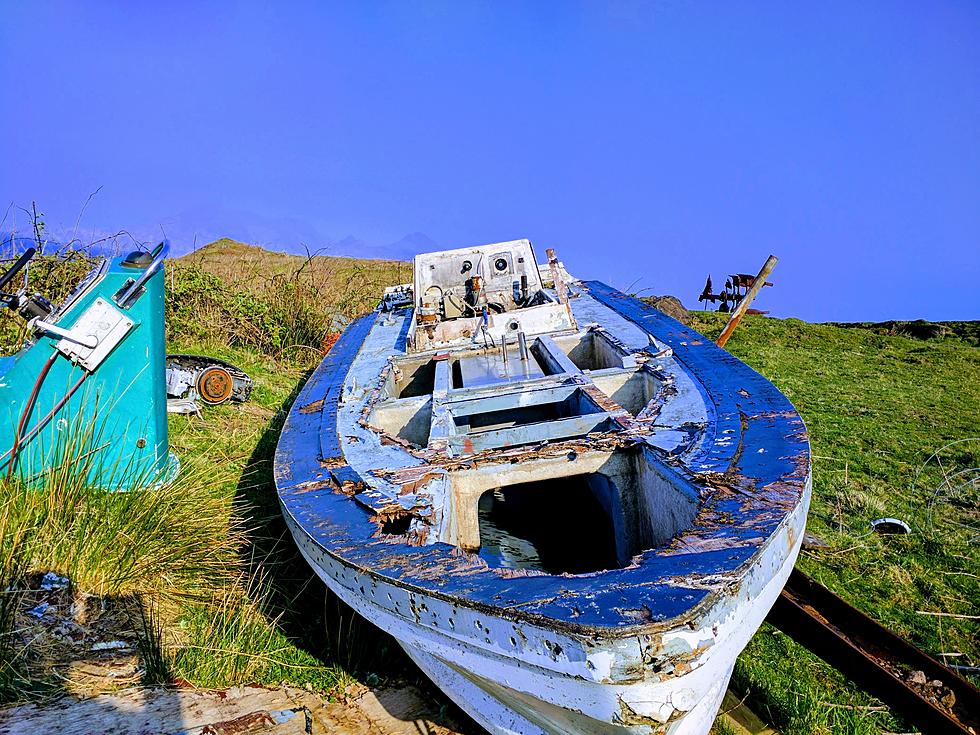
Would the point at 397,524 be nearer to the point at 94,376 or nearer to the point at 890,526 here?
the point at 94,376

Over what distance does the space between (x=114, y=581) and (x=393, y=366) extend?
6.94 ft

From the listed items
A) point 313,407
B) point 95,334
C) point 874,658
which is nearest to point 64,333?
point 95,334

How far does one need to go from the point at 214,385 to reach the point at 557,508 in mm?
3527

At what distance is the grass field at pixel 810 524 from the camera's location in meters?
2.90

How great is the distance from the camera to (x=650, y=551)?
1940 millimetres

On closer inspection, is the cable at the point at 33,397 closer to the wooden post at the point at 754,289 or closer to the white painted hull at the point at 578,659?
the white painted hull at the point at 578,659

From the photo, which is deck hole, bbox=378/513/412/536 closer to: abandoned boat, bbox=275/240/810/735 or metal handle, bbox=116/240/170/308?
abandoned boat, bbox=275/240/810/735

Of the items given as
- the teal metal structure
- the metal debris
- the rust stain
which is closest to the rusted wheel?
the teal metal structure

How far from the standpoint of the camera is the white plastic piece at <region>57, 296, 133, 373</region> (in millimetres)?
3828

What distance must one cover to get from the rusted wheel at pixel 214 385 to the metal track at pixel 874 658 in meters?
4.87

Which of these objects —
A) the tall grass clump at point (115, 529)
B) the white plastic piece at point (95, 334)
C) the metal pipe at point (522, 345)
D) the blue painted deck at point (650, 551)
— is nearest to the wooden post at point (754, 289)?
the metal pipe at point (522, 345)

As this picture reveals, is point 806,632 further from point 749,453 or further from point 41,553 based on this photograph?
point 41,553

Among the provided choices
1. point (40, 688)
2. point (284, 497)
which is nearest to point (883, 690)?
point (284, 497)

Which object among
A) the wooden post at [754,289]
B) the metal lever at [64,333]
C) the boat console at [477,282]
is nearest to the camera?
the metal lever at [64,333]
